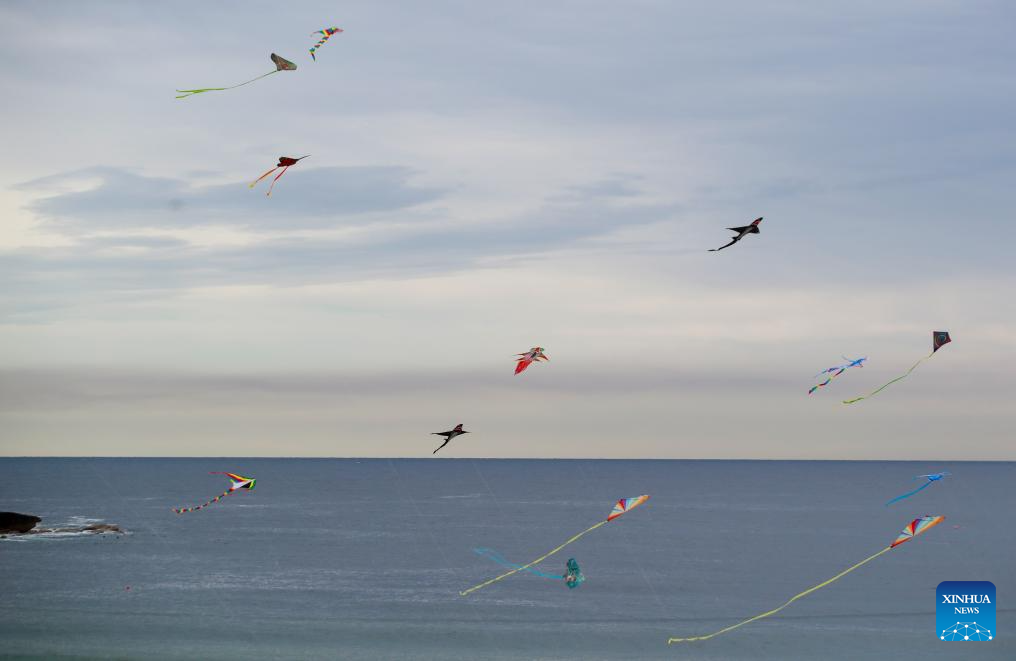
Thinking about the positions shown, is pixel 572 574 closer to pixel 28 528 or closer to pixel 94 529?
pixel 94 529

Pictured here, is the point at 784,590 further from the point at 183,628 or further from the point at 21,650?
the point at 21,650

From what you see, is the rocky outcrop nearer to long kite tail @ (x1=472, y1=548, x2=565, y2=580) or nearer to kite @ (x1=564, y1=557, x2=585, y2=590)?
long kite tail @ (x1=472, y1=548, x2=565, y2=580)

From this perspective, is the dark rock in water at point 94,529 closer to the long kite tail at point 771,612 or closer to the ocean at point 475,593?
the ocean at point 475,593

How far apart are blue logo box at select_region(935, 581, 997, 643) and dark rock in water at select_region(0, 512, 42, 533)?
3875 inches

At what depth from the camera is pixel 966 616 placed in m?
61.2

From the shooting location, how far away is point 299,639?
6334cm

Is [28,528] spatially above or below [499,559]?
above

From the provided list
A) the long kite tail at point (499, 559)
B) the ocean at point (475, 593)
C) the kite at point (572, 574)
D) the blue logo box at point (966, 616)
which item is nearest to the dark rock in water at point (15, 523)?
the ocean at point (475, 593)

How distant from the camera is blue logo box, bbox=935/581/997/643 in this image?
5659 centimetres

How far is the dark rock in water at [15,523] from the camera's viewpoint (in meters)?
119

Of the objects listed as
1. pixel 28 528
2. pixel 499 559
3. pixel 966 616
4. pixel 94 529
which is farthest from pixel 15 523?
pixel 966 616

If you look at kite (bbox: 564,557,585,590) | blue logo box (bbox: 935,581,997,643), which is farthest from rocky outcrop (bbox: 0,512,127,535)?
blue logo box (bbox: 935,581,997,643)

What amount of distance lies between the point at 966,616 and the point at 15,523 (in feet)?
342

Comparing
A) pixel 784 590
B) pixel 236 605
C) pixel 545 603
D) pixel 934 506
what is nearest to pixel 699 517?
pixel 934 506
